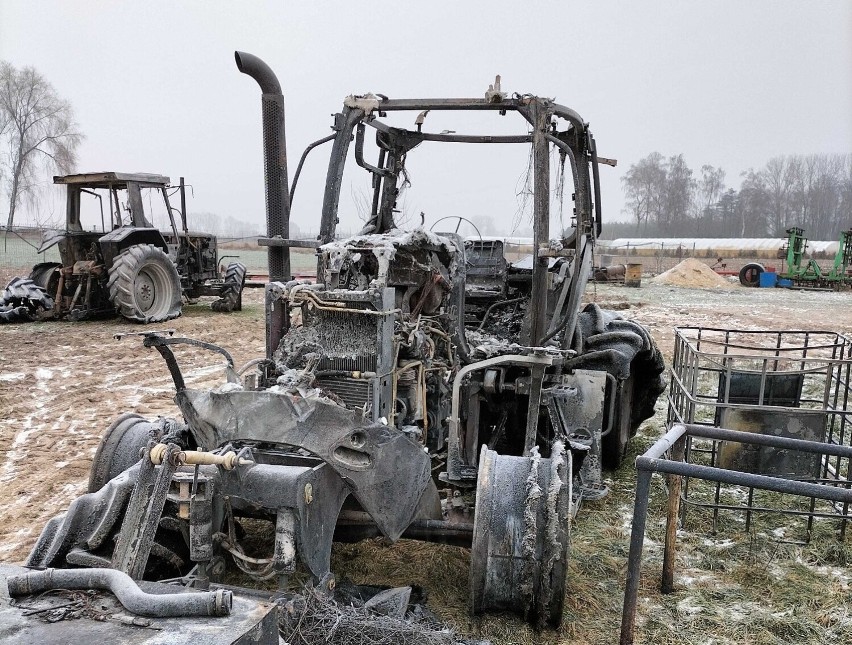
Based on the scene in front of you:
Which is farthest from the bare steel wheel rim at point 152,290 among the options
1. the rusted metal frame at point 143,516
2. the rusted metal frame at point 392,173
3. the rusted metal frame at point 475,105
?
the rusted metal frame at point 143,516

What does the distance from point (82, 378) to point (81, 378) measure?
0.04 feet

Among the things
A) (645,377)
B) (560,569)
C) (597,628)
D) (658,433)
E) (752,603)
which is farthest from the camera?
(658,433)

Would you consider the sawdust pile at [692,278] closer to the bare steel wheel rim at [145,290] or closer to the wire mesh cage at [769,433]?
the bare steel wheel rim at [145,290]

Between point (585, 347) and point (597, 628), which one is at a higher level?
point (585, 347)

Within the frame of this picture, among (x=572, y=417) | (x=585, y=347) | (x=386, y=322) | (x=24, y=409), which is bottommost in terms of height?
(x=24, y=409)

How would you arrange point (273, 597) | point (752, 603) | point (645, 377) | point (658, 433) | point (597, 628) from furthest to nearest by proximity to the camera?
point (658, 433)
point (645, 377)
point (752, 603)
point (597, 628)
point (273, 597)

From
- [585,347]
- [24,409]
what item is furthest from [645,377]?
[24,409]

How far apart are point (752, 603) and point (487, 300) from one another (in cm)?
278

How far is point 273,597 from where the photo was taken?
8.88 feet

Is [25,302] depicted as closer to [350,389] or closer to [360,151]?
[360,151]

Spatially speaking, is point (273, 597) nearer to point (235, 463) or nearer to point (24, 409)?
point (235, 463)

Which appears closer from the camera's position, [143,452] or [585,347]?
[143,452]

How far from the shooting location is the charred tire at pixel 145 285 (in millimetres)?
11172

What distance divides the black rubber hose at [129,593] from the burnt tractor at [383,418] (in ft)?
1.18
